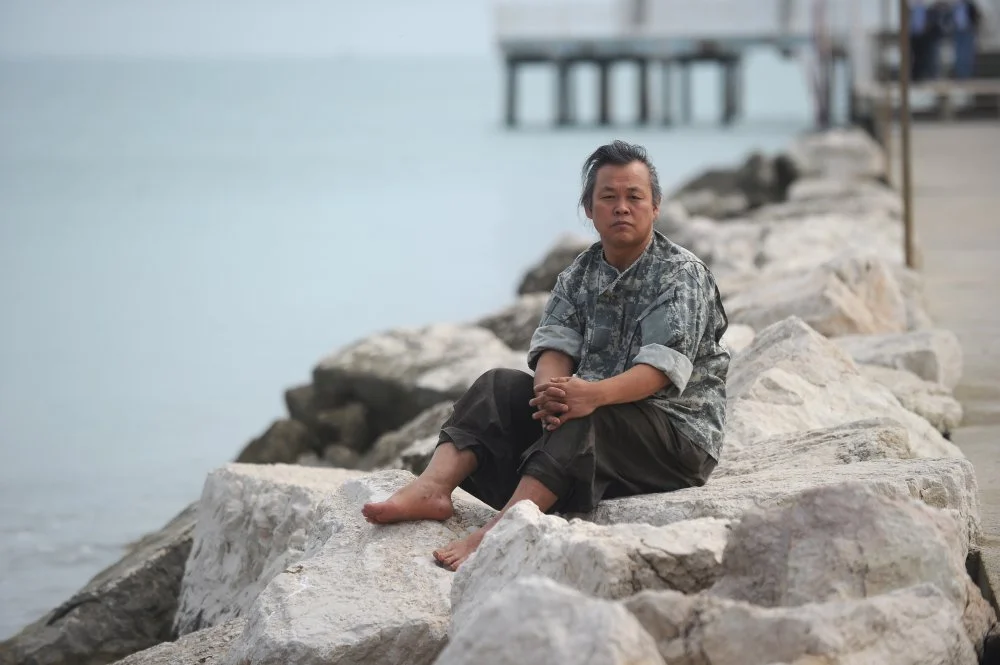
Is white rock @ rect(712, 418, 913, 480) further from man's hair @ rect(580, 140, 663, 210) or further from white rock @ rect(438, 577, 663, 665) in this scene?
white rock @ rect(438, 577, 663, 665)

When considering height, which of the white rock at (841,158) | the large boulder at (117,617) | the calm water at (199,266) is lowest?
the calm water at (199,266)

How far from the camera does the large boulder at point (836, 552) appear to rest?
2.78 meters

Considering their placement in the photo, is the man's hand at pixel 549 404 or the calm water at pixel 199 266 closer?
the man's hand at pixel 549 404

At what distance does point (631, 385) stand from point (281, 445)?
391 centimetres

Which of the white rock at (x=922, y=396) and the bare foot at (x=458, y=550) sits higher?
the bare foot at (x=458, y=550)

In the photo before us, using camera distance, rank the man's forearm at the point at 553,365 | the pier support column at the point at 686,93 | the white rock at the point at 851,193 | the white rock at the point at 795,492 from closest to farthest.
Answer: the white rock at the point at 795,492 < the man's forearm at the point at 553,365 < the white rock at the point at 851,193 < the pier support column at the point at 686,93

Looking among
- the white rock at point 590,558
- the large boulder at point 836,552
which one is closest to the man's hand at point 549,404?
the white rock at point 590,558

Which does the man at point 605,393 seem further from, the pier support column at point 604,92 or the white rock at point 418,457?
the pier support column at point 604,92

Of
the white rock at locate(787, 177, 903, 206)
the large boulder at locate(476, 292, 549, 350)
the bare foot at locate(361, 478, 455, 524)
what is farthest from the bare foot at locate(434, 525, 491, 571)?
the white rock at locate(787, 177, 903, 206)

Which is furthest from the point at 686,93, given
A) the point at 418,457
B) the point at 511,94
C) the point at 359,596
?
the point at 359,596

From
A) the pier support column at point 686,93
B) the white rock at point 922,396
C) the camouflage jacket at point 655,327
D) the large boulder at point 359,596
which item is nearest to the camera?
the large boulder at point 359,596

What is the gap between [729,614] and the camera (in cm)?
258

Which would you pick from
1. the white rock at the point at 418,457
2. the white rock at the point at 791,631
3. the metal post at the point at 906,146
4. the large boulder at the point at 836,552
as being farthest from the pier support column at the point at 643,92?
the white rock at the point at 791,631

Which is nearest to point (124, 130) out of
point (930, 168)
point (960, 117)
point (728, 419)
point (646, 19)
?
point (646, 19)
